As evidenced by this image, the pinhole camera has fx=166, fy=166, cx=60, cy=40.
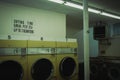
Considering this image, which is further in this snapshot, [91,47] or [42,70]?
[91,47]

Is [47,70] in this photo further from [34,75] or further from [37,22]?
[37,22]

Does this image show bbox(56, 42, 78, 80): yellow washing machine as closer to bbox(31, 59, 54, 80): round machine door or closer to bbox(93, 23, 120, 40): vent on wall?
bbox(31, 59, 54, 80): round machine door

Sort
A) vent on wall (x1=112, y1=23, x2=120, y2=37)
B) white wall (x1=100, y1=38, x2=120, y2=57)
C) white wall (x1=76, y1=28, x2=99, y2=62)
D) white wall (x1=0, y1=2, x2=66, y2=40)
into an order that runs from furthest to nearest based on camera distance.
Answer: white wall (x1=76, y1=28, x2=99, y2=62), vent on wall (x1=112, y1=23, x2=120, y2=37), white wall (x1=100, y1=38, x2=120, y2=57), white wall (x1=0, y1=2, x2=66, y2=40)

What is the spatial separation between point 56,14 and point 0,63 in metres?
2.74

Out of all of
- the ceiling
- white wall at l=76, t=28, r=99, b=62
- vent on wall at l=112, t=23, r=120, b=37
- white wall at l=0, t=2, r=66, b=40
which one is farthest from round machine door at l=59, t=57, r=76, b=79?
vent on wall at l=112, t=23, r=120, b=37

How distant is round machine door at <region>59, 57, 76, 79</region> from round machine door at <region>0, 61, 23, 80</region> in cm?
101

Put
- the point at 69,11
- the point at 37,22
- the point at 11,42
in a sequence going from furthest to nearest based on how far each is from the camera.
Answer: the point at 69,11
the point at 37,22
the point at 11,42

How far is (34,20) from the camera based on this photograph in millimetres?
4707

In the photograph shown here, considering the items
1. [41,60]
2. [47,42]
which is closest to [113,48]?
[47,42]

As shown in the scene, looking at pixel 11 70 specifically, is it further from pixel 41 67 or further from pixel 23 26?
pixel 23 26

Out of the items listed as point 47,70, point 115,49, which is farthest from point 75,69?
point 115,49

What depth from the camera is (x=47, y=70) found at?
3654 mm

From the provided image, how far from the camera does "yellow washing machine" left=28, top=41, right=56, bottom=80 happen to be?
3.43 m

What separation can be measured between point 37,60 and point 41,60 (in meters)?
0.11
